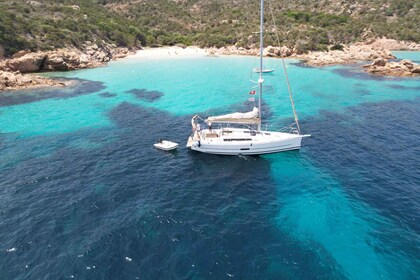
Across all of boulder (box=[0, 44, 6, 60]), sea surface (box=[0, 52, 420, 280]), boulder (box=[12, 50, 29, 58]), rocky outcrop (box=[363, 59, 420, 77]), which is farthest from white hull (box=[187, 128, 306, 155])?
boulder (box=[0, 44, 6, 60])

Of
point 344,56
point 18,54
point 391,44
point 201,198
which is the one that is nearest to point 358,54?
point 344,56

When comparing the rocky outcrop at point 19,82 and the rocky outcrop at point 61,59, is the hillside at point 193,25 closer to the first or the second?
the rocky outcrop at point 61,59

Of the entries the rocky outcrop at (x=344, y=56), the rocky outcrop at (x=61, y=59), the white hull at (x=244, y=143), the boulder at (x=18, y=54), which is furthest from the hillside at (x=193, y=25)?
the white hull at (x=244, y=143)

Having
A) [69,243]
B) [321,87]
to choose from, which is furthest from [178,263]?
[321,87]

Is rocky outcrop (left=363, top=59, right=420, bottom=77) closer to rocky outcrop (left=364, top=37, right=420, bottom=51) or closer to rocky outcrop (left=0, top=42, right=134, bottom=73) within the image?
rocky outcrop (left=364, top=37, right=420, bottom=51)

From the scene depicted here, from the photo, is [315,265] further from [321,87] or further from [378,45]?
[378,45]

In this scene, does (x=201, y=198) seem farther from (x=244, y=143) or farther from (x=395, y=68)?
(x=395, y=68)
